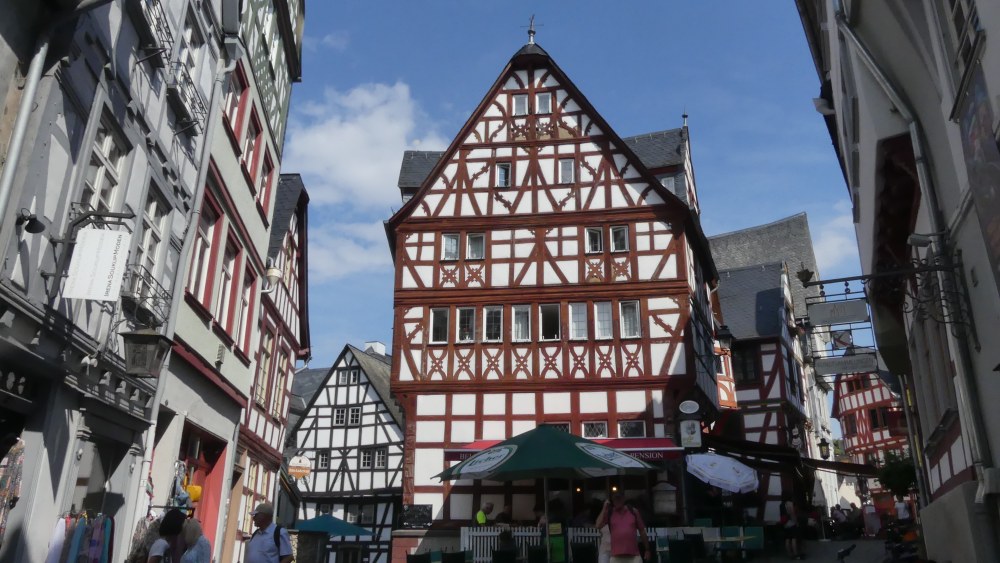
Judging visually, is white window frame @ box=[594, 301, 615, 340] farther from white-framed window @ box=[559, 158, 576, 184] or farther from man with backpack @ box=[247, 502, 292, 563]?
man with backpack @ box=[247, 502, 292, 563]

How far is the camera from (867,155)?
10.9 metres

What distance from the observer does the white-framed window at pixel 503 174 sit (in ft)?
76.4

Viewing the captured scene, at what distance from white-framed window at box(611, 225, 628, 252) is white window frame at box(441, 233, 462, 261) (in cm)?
434

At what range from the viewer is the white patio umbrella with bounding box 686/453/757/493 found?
1839 cm

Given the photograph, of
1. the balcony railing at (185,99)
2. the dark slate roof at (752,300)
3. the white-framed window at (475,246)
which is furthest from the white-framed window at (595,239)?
the dark slate roof at (752,300)

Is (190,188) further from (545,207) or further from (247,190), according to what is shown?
(545,207)

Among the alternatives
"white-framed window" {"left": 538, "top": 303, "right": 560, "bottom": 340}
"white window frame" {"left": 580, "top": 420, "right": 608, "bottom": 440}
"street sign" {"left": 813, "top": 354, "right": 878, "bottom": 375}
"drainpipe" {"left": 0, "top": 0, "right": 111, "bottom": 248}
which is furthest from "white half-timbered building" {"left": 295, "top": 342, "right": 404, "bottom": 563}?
"drainpipe" {"left": 0, "top": 0, "right": 111, "bottom": 248}

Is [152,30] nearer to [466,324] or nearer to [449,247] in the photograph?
[466,324]

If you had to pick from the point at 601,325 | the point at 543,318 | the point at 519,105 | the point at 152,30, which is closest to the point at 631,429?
the point at 601,325

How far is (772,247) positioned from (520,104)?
2785 centimetres

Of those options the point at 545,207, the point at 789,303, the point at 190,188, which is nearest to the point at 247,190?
the point at 190,188

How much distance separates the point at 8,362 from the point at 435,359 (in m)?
15.0

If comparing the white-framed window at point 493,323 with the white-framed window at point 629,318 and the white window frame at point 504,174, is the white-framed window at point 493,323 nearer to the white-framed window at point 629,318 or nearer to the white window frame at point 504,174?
the white-framed window at point 629,318

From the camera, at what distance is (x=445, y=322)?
22094 mm
